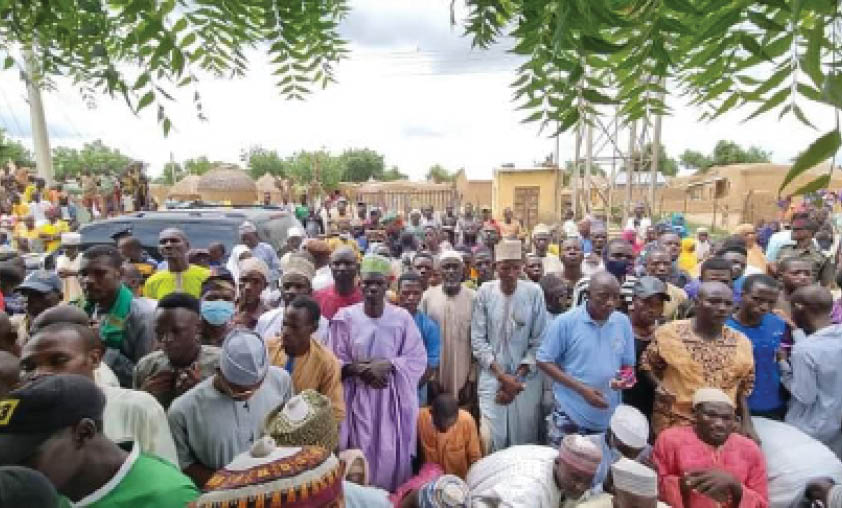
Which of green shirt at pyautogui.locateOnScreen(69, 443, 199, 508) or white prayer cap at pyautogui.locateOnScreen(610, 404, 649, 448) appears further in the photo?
white prayer cap at pyautogui.locateOnScreen(610, 404, 649, 448)

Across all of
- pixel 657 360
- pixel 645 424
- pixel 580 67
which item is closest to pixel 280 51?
pixel 580 67

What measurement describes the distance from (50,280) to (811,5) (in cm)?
426

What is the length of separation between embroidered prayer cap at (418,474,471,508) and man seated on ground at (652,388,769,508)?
118 cm

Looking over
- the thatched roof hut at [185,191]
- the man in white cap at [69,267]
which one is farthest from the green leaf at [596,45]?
the thatched roof hut at [185,191]

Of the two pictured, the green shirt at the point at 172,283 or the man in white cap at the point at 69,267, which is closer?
the green shirt at the point at 172,283

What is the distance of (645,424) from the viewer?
313 cm

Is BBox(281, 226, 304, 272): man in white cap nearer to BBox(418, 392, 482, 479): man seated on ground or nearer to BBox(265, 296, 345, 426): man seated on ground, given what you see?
BBox(418, 392, 482, 479): man seated on ground

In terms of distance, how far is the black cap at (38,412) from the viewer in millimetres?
1488

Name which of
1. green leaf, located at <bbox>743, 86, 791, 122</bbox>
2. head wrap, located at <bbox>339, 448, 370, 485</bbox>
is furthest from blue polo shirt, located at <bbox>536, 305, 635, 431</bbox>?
green leaf, located at <bbox>743, 86, 791, 122</bbox>

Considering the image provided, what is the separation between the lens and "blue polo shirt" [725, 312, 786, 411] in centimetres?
363

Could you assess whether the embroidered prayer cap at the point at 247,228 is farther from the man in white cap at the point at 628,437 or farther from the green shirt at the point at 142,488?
the green shirt at the point at 142,488

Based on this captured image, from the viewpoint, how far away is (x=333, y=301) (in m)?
4.25

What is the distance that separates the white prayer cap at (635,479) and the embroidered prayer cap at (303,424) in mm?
1350

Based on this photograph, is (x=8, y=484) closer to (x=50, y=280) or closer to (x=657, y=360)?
(x=50, y=280)
